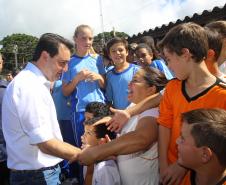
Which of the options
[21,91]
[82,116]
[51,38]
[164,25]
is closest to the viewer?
[21,91]

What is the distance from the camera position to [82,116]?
4.32 m

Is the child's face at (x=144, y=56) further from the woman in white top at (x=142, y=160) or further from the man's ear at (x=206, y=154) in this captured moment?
the man's ear at (x=206, y=154)

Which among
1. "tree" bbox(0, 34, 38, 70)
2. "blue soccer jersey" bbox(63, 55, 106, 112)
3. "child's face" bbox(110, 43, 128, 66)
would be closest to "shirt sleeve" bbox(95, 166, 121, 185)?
"blue soccer jersey" bbox(63, 55, 106, 112)

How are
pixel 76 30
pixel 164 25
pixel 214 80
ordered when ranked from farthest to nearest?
pixel 164 25, pixel 76 30, pixel 214 80

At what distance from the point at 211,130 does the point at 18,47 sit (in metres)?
83.8

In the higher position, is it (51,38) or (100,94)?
(51,38)

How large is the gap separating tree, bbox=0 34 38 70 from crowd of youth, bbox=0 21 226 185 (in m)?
70.9

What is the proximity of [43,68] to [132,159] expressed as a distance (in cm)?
95

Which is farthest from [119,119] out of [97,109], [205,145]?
[97,109]

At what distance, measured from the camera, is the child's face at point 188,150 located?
1.94m

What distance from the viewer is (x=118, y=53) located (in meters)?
4.53

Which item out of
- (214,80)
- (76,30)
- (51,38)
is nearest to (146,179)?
(214,80)

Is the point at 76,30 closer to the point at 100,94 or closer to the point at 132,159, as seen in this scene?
the point at 100,94

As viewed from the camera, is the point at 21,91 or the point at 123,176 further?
the point at 123,176
